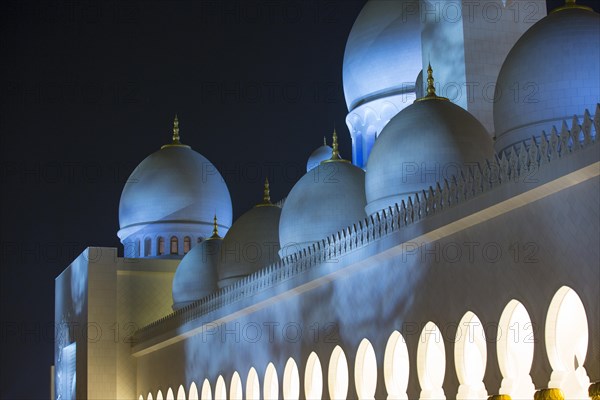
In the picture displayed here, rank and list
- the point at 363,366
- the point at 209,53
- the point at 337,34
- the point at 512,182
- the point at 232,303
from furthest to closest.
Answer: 1. the point at 337,34
2. the point at 209,53
3. the point at 232,303
4. the point at 363,366
5. the point at 512,182

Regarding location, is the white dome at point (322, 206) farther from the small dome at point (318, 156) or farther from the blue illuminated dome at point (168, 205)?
the small dome at point (318, 156)

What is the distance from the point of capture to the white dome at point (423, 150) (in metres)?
14.2

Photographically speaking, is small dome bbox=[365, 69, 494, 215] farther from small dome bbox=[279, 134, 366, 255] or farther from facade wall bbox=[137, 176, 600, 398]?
small dome bbox=[279, 134, 366, 255]

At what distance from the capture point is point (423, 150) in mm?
14266

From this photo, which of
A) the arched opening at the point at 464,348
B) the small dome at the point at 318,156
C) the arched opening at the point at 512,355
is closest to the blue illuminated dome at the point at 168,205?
the small dome at the point at 318,156

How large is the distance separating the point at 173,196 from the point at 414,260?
13.8m

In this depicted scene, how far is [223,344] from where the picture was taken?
1823cm

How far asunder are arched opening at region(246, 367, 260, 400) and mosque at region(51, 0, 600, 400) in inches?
1.3

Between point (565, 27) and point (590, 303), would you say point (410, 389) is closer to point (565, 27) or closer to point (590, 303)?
point (590, 303)

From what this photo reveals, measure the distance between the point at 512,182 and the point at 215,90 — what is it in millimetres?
17566

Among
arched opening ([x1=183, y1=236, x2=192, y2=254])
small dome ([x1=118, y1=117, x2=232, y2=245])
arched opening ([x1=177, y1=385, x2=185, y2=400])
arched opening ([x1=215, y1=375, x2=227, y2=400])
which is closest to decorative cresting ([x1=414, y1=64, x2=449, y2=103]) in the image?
arched opening ([x1=215, y1=375, x2=227, y2=400])

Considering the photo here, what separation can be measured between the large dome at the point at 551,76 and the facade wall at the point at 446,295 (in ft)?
6.70

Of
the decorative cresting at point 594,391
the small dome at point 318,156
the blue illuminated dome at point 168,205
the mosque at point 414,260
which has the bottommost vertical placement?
the decorative cresting at point 594,391

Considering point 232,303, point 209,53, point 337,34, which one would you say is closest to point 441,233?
point 232,303
